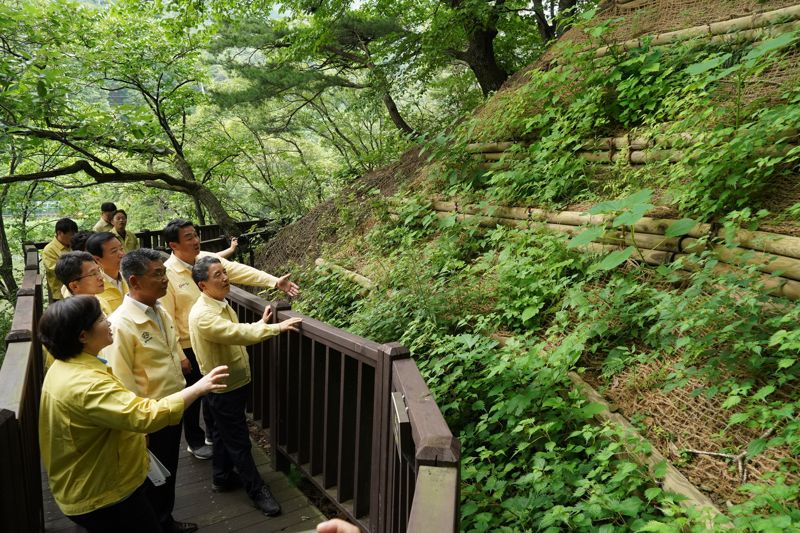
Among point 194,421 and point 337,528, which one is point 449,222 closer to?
point 194,421

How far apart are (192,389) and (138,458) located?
428 mm

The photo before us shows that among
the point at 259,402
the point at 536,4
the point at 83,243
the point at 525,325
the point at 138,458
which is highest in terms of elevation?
the point at 536,4

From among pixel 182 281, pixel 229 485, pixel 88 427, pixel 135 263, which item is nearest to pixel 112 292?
pixel 182 281

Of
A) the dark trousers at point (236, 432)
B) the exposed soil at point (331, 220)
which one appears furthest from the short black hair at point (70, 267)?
the exposed soil at point (331, 220)

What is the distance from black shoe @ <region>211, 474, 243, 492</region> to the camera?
3637 mm

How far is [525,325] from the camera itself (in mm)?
3639

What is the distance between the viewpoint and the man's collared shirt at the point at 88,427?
82.9 inches

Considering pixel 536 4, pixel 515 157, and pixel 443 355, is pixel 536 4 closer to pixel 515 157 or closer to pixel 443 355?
pixel 515 157

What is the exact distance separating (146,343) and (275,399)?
1253 millimetres

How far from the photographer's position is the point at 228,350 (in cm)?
337

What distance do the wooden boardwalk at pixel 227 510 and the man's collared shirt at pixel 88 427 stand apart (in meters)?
1.21

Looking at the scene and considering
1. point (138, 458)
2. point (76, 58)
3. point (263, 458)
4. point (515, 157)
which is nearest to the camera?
point (138, 458)

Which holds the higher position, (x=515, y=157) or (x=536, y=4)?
(x=536, y=4)

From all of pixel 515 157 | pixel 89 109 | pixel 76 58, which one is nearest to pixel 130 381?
pixel 515 157
